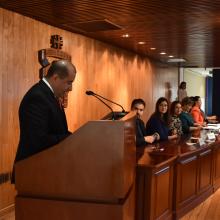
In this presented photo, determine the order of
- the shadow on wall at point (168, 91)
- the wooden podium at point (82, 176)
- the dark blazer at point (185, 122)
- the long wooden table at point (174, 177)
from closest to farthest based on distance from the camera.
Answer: the wooden podium at point (82, 176) → the long wooden table at point (174, 177) → the dark blazer at point (185, 122) → the shadow on wall at point (168, 91)

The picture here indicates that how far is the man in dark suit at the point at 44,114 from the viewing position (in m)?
1.92

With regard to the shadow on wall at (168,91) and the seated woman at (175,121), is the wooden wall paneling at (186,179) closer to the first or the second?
the seated woman at (175,121)

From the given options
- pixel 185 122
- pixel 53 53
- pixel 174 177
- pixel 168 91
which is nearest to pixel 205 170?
pixel 174 177

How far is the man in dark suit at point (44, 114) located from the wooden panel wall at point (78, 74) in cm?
225

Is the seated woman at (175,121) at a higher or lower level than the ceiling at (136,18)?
lower

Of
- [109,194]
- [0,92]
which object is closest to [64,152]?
[109,194]

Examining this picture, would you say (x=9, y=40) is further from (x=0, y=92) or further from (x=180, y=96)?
(x=180, y=96)

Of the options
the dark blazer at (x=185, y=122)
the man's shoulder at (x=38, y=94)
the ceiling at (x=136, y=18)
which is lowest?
the dark blazer at (x=185, y=122)

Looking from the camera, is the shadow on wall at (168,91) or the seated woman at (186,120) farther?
the shadow on wall at (168,91)

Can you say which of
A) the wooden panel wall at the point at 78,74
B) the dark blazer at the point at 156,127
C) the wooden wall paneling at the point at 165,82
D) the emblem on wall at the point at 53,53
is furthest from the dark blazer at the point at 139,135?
the wooden wall paneling at the point at 165,82

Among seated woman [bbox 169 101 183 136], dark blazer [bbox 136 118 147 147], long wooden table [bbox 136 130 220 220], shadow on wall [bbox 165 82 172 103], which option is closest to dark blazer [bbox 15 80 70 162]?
long wooden table [bbox 136 130 220 220]

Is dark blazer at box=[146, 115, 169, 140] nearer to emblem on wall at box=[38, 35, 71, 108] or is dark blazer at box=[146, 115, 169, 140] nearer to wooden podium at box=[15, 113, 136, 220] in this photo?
emblem on wall at box=[38, 35, 71, 108]

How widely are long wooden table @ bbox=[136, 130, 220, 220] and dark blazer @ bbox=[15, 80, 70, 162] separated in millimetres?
1357

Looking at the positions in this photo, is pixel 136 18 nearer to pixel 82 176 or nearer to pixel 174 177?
pixel 174 177
